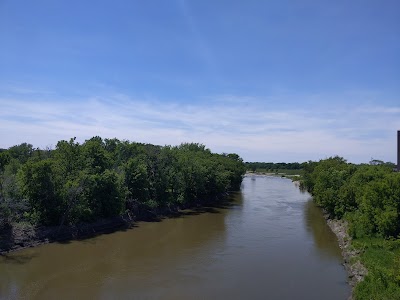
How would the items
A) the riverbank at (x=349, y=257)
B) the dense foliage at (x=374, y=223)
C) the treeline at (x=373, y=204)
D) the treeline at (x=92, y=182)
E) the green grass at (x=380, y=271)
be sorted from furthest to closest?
1. the treeline at (x=92, y=182)
2. the treeline at (x=373, y=204)
3. the riverbank at (x=349, y=257)
4. the dense foliage at (x=374, y=223)
5. the green grass at (x=380, y=271)

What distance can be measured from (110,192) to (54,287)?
58.3ft

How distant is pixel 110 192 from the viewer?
39125 millimetres

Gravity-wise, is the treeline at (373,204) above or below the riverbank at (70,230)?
above

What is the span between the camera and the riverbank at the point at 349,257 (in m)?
22.6

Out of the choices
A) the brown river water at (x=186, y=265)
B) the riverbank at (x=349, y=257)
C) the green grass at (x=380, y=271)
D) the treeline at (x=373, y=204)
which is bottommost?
the brown river water at (x=186, y=265)

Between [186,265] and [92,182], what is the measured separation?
1575 cm

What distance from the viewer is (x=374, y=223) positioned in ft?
94.3

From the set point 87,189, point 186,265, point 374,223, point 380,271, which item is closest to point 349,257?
point 374,223

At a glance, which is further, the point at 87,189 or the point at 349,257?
the point at 87,189

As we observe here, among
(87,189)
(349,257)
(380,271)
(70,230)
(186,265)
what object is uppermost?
(87,189)

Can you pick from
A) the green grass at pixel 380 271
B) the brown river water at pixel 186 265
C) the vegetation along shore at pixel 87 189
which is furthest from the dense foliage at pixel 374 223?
the vegetation along shore at pixel 87 189

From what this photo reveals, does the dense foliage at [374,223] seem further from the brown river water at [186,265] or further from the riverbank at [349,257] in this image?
the brown river water at [186,265]

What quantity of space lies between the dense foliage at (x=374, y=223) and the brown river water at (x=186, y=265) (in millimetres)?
2532

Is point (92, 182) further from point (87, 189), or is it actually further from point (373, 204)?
point (373, 204)
